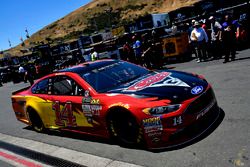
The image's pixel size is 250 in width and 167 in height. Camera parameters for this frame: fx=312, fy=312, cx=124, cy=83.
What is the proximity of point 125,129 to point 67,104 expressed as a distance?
1508 mm

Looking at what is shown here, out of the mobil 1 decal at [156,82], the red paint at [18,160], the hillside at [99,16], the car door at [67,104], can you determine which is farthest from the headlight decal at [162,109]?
the hillside at [99,16]

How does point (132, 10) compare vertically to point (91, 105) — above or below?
above

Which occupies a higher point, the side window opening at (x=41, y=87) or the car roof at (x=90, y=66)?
the car roof at (x=90, y=66)

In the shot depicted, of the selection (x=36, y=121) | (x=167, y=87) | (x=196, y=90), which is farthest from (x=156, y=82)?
(x=36, y=121)

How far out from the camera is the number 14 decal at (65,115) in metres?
6.09

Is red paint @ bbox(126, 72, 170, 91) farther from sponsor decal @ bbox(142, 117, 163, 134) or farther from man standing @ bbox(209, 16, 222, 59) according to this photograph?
man standing @ bbox(209, 16, 222, 59)

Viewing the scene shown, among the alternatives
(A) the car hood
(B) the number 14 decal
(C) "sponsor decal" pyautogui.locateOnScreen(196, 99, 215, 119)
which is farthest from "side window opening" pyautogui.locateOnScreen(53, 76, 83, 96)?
(C) "sponsor decal" pyautogui.locateOnScreen(196, 99, 215, 119)

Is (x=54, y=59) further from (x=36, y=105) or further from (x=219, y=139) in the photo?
(x=219, y=139)

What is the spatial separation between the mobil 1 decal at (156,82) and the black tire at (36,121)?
3.19m

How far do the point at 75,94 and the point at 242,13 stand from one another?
10779 millimetres

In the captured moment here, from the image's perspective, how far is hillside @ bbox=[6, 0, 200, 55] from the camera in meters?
100

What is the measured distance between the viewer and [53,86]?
678cm

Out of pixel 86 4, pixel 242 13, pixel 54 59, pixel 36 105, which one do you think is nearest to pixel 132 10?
pixel 86 4

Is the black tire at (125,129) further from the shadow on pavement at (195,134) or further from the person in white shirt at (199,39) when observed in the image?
the person in white shirt at (199,39)
